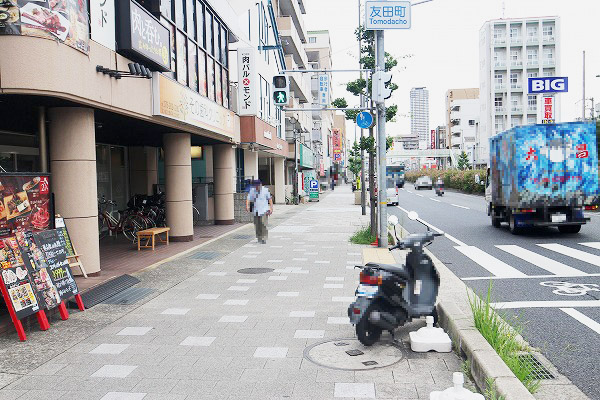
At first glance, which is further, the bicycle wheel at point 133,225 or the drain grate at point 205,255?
the bicycle wheel at point 133,225

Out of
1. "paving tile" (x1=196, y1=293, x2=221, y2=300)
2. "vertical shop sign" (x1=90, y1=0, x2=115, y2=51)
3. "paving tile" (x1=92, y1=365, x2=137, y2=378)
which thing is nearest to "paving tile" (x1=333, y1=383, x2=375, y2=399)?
"paving tile" (x1=92, y1=365, x2=137, y2=378)

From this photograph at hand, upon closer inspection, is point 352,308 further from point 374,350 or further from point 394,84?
point 394,84

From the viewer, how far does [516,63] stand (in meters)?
72.4

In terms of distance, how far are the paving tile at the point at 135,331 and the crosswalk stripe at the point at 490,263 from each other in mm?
6362

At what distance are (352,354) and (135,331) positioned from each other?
2.73 meters

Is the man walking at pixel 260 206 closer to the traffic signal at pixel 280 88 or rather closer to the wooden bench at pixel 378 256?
the traffic signal at pixel 280 88

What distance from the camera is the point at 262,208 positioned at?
1468cm

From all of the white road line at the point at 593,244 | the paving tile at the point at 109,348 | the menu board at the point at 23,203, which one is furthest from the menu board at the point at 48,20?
the white road line at the point at 593,244

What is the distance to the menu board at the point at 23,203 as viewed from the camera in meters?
6.86

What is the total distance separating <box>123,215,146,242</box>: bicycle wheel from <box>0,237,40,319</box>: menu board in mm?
8844

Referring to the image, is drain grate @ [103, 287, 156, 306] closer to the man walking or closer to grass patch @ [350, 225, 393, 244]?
the man walking

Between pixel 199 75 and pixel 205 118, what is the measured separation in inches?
48.6

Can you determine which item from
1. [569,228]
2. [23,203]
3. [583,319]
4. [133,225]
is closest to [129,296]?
[23,203]

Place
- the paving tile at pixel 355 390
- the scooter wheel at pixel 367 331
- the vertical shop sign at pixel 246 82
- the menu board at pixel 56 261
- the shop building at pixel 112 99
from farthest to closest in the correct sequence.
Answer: the vertical shop sign at pixel 246 82 → the shop building at pixel 112 99 → the menu board at pixel 56 261 → the scooter wheel at pixel 367 331 → the paving tile at pixel 355 390
